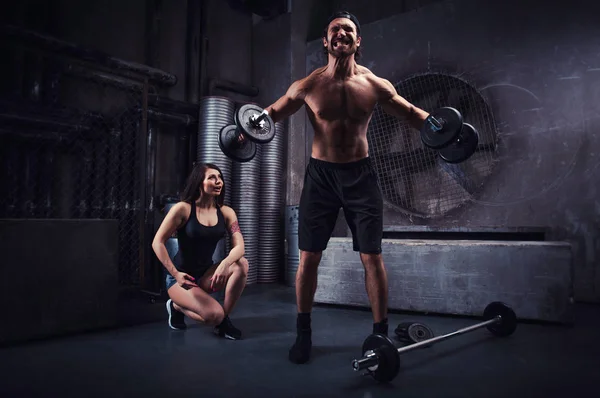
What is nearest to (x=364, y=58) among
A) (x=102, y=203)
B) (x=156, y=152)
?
(x=156, y=152)

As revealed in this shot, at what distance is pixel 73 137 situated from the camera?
13.5 feet

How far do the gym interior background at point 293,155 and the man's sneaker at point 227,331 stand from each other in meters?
0.73

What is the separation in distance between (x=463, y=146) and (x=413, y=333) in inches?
42.9

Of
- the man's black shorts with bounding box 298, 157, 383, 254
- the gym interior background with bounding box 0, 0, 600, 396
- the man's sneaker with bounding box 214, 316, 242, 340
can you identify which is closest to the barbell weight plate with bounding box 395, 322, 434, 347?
the man's black shorts with bounding box 298, 157, 383, 254

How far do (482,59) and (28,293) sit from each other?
446 centimetres

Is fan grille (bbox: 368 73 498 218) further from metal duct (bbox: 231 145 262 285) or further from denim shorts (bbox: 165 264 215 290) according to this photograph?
denim shorts (bbox: 165 264 215 290)

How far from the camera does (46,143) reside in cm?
397

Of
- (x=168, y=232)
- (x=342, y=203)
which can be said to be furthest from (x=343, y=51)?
(x=168, y=232)

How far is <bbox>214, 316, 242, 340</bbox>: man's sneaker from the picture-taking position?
2.61 meters

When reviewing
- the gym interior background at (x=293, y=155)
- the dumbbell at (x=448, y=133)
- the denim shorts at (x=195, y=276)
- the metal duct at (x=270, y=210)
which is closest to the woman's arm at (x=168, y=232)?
the denim shorts at (x=195, y=276)

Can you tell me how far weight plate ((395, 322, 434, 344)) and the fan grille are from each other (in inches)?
88.3

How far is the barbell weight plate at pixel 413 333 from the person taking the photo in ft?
8.01

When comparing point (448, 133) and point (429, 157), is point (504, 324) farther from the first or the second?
point (429, 157)

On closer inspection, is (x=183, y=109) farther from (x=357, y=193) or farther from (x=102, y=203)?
(x=357, y=193)
